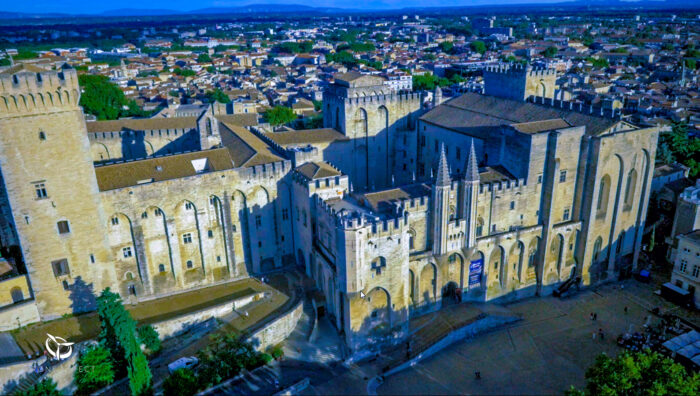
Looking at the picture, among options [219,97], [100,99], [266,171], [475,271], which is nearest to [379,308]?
[475,271]

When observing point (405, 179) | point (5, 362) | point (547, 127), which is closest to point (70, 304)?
point (5, 362)

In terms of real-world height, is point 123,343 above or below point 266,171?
below

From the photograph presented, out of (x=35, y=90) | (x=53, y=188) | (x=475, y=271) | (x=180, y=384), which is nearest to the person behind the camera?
(x=180, y=384)

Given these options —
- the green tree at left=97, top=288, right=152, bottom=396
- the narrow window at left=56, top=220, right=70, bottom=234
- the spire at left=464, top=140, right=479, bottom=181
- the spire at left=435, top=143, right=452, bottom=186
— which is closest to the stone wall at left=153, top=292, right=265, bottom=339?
the green tree at left=97, top=288, right=152, bottom=396

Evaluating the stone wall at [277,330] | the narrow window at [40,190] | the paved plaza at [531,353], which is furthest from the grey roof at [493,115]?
the narrow window at [40,190]

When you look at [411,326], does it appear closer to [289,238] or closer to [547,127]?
[289,238]

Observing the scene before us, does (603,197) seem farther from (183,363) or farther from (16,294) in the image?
(16,294)

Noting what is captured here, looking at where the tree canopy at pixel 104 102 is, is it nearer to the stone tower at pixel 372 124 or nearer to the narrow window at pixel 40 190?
the stone tower at pixel 372 124
